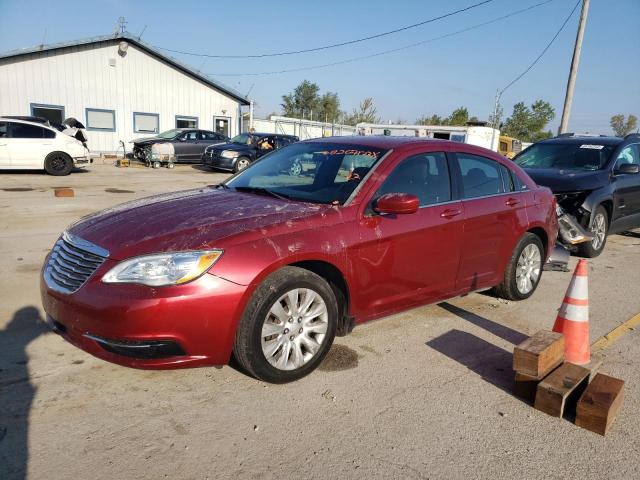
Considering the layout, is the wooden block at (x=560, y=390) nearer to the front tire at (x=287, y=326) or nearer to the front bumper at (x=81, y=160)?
the front tire at (x=287, y=326)

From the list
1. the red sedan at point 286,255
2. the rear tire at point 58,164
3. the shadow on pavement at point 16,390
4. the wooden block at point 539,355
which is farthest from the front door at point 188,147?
the wooden block at point 539,355

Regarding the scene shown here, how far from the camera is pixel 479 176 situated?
4672 mm

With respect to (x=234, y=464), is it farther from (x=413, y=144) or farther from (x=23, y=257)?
(x=23, y=257)

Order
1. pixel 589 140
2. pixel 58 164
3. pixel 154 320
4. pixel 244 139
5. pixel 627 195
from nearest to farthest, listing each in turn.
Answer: pixel 154 320 < pixel 627 195 < pixel 589 140 < pixel 58 164 < pixel 244 139

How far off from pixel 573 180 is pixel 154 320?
268 inches

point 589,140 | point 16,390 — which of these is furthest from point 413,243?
point 589,140

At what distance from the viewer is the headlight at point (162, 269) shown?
9.46 feet

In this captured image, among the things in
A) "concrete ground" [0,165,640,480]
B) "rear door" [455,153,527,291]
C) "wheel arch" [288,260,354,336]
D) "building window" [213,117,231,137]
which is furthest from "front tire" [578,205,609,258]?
"building window" [213,117,231,137]

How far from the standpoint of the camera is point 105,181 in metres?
14.6

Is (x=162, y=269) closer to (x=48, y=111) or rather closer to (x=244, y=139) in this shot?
(x=244, y=139)

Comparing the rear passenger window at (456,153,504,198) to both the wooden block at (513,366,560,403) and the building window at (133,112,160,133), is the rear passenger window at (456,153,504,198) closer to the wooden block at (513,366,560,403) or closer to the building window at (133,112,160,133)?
the wooden block at (513,366,560,403)

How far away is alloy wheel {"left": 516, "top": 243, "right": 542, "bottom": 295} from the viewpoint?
512 centimetres

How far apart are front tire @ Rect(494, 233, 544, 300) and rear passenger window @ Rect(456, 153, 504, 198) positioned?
26.1 inches

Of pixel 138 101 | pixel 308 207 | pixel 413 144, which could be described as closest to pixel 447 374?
pixel 308 207
